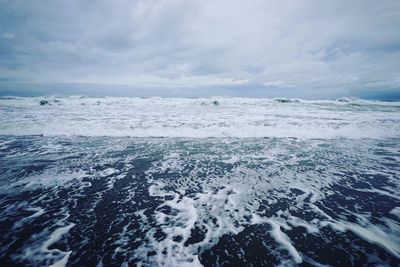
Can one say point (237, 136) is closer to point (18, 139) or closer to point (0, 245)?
point (0, 245)

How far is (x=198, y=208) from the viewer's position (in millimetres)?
4184

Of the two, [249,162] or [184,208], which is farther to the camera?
[249,162]

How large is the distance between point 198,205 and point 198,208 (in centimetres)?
11

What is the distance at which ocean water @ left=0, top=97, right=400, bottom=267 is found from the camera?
2955mm

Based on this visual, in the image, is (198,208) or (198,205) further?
(198,205)

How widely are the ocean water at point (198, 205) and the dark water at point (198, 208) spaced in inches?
0.8

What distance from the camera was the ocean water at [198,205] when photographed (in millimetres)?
2955

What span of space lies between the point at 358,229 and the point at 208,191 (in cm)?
272

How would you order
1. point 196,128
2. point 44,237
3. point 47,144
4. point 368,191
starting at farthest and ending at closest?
point 196,128, point 47,144, point 368,191, point 44,237

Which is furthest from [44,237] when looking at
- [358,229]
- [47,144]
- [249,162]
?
[47,144]

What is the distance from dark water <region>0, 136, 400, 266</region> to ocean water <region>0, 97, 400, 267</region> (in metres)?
0.02

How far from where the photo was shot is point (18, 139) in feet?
32.2

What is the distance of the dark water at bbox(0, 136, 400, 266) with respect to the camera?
295 cm

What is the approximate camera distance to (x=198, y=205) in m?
4.29
